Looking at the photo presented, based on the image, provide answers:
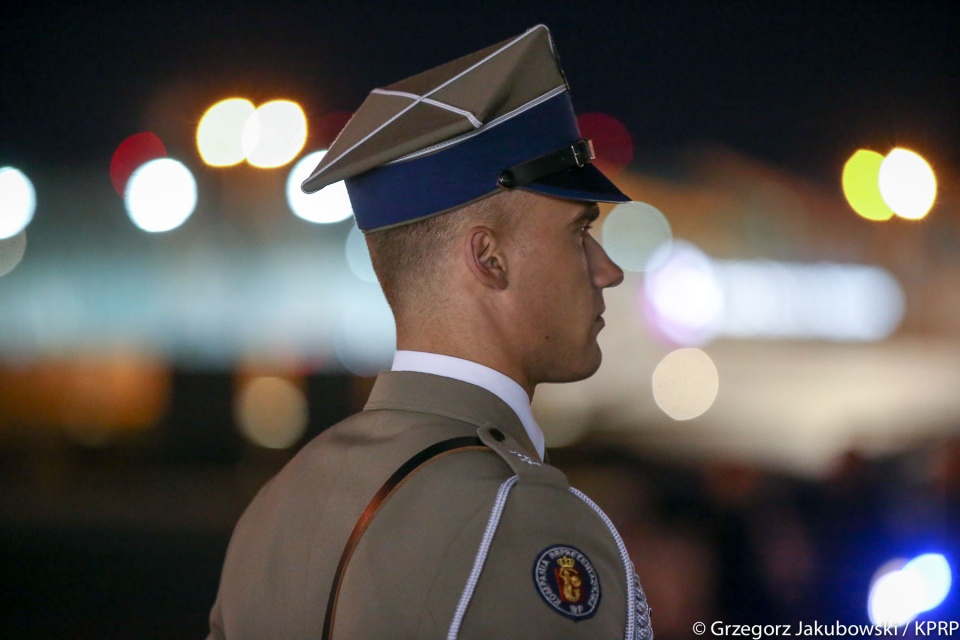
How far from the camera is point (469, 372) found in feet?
2.97

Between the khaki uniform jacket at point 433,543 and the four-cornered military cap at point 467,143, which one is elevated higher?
the four-cornered military cap at point 467,143

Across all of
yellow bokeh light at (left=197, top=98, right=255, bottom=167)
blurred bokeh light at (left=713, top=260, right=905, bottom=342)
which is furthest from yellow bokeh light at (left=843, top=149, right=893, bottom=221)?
yellow bokeh light at (left=197, top=98, right=255, bottom=167)

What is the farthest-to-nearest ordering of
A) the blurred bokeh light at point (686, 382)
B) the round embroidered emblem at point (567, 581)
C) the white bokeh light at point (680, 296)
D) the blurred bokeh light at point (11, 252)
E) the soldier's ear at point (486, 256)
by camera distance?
the blurred bokeh light at point (686, 382), the white bokeh light at point (680, 296), the blurred bokeh light at point (11, 252), the soldier's ear at point (486, 256), the round embroidered emblem at point (567, 581)

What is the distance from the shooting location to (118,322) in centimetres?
557

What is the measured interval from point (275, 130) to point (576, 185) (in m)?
2.55

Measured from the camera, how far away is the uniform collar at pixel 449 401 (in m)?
0.88

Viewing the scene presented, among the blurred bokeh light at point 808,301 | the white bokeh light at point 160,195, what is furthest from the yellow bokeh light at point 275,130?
the blurred bokeh light at point 808,301

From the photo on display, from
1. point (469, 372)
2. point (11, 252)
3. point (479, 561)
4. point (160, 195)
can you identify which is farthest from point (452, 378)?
point (160, 195)

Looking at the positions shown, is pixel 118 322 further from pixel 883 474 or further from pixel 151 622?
pixel 883 474

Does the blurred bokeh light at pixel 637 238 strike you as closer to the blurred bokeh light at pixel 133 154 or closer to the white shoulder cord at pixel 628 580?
the blurred bokeh light at pixel 133 154

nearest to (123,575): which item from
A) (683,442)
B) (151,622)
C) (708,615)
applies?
(151,622)

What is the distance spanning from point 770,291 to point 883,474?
2034mm

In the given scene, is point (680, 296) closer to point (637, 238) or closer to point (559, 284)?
point (637, 238)

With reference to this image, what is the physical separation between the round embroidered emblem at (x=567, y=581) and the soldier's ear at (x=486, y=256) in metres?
0.30
